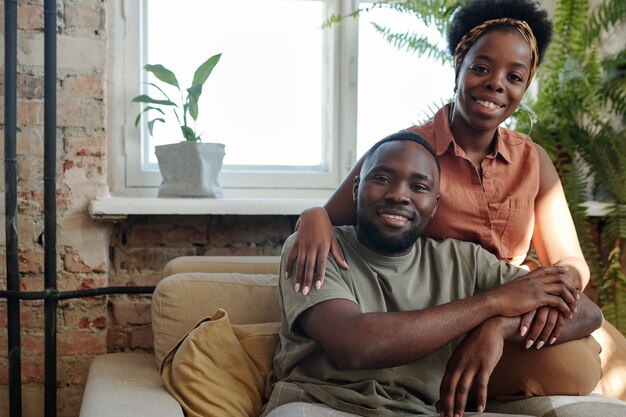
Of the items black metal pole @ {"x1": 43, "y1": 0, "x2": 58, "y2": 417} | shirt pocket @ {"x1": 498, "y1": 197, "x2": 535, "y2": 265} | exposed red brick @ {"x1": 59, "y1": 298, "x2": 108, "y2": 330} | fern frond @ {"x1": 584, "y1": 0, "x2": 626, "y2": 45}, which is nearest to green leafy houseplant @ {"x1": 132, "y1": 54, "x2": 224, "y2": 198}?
black metal pole @ {"x1": 43, "y1": 0, "x2": 58, "y2": 417}

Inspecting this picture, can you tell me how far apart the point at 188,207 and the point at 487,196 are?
95cm

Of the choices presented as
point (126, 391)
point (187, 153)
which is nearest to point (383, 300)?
point (126, 391)

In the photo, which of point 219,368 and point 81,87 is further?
point 81,87

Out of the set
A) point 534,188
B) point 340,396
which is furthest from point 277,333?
point 534,188

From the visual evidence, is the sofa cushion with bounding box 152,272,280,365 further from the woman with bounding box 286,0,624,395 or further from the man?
the woman with bounding box 286,0,624,395

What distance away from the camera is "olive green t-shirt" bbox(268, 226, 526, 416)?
5.09ft

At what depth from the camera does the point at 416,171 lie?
164 cm

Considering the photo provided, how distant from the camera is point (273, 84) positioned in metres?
2.72

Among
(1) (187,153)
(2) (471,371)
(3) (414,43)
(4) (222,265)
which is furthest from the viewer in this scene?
(3) (414,43)

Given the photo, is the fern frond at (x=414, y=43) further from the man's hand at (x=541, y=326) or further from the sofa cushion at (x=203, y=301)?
the man's hand at (x=541, y=326)

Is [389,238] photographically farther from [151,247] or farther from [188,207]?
[151,247]

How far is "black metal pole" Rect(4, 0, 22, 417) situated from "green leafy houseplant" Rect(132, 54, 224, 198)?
409 millimetres

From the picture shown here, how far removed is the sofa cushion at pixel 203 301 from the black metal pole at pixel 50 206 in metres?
0.48

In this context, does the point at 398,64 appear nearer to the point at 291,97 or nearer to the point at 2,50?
the point at 291,97
